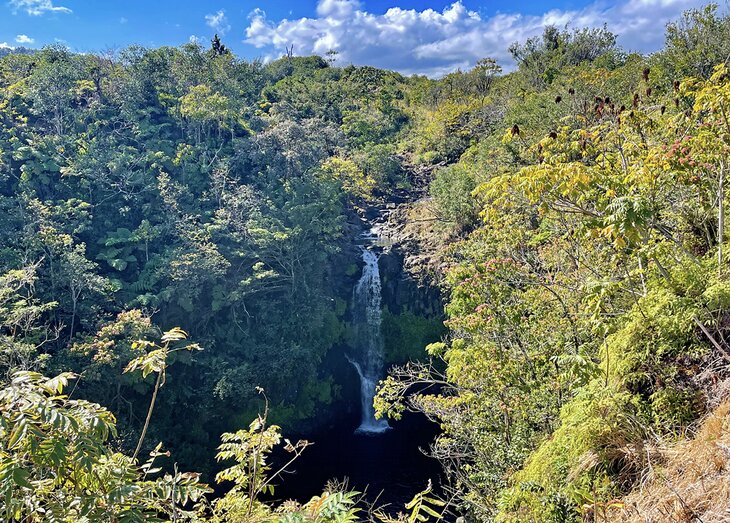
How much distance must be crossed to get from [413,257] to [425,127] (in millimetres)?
15150

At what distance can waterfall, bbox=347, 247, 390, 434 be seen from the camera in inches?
863

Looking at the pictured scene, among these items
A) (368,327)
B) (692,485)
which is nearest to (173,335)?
(692,485)

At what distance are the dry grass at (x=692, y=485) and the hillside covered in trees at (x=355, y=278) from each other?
3cm

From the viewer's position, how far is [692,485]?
3178 mm

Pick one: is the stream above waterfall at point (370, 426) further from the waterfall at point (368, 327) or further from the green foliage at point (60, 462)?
the green foliage at point (60, 462)

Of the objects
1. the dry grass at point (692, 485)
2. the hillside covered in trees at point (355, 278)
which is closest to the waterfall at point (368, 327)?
the hillside covered in trees at point (355, 278)

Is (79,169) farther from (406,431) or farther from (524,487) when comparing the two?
(524,487)

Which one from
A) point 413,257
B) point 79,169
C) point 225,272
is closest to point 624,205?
point 225,272

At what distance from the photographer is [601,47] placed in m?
32.1

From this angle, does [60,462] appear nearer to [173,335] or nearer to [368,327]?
[173,335]

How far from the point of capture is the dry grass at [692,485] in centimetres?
304

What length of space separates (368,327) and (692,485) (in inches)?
760

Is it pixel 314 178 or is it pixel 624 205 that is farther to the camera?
pixel 314 178

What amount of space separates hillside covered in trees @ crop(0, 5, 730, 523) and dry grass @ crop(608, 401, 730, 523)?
0.08 feet
